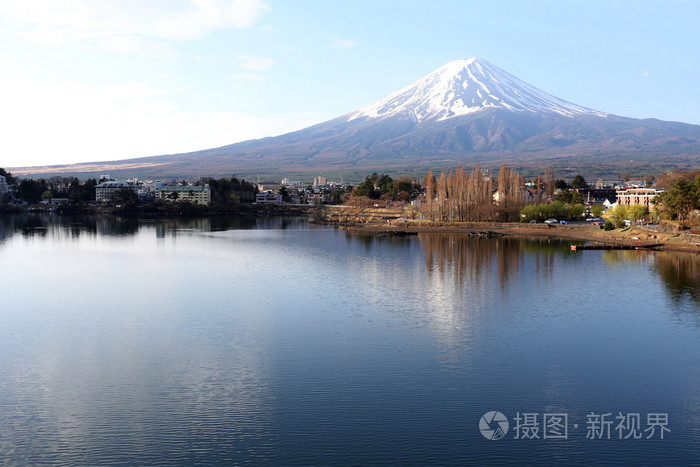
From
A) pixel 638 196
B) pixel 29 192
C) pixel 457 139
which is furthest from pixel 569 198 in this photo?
pixel 457 139

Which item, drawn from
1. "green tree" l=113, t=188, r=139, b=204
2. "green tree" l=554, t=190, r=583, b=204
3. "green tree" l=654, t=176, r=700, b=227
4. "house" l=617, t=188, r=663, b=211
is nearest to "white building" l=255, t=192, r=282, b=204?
"green tree" l=113, t=188, r=139, b=204

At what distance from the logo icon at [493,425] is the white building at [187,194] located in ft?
246

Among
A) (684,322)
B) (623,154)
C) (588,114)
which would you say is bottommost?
(684,322)

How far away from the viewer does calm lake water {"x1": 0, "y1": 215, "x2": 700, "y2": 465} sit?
8.55 metres

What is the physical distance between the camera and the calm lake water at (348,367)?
8.55 metres

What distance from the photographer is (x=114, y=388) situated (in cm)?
1052

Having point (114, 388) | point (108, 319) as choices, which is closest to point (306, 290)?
point (108, 319)

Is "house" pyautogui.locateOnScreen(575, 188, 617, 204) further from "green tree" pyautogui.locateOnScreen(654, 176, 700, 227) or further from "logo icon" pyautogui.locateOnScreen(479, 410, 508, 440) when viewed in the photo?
"logo icon" pyautogui.locateOnScreen(479, 410, 508, 440)

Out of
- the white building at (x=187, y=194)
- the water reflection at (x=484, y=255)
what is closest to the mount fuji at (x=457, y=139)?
the white building at (x=187, y=194)

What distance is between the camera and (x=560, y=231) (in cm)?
4188

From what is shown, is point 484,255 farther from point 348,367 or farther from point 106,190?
point 106,190

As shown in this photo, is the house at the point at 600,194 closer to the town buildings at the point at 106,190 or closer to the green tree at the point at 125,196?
the green tree at the point at 125,196

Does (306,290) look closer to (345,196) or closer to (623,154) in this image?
(345,196)

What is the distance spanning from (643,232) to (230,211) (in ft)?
176
